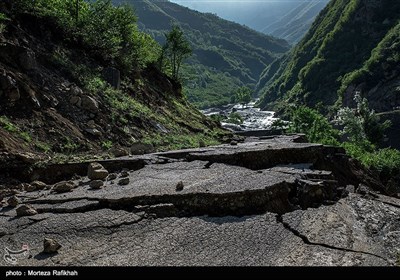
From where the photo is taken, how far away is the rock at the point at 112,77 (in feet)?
48.5

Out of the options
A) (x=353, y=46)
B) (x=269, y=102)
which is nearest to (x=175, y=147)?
(x=353, y=46)

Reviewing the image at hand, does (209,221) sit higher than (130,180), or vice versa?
(209,221)

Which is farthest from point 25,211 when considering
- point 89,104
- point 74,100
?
point 89,104

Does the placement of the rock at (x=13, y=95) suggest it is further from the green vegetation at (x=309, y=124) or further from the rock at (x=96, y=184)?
the green vegetation at (x=309, y=124)

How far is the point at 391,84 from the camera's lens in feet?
208

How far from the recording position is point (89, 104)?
37.5 feet

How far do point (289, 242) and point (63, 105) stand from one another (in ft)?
28.0

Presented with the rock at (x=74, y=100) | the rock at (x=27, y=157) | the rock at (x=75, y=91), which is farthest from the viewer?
the rock at (x=75, y=91)

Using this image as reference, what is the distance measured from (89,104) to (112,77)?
12.8 feet

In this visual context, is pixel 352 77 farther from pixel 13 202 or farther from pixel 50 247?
pixel 50 247

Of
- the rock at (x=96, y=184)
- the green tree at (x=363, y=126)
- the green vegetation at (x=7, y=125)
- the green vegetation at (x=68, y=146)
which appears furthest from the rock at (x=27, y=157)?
the green tree at (x=363, y=126)

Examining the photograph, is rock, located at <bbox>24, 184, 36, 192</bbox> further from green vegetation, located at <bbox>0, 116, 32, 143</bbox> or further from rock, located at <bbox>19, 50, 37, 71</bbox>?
rock, located at <bbox>19, 50, 37, 71</bbox>
